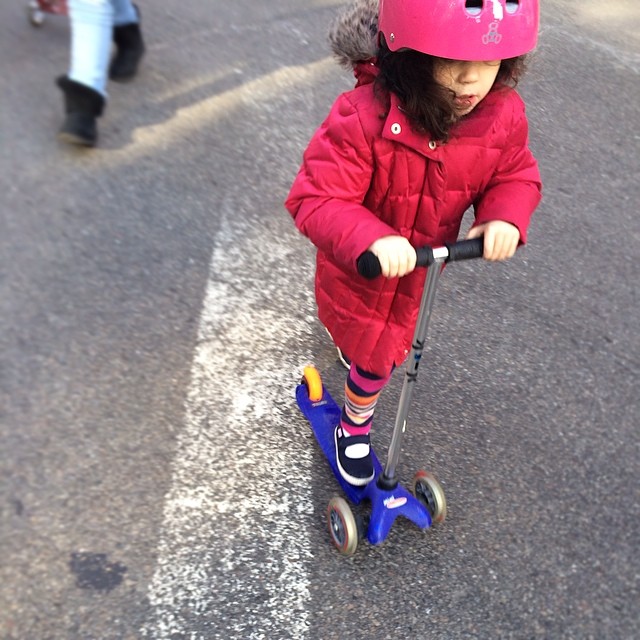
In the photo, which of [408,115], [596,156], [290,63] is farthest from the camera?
[290,63]

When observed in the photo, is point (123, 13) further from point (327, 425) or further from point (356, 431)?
point (356, 431)

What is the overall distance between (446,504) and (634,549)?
650 mm

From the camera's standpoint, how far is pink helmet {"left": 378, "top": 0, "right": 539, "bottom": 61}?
1.74m

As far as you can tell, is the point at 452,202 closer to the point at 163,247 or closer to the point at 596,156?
the point at 163,247

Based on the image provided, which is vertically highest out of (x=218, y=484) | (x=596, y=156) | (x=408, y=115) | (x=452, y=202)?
(x=408, y=115)

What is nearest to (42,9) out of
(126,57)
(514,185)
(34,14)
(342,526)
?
(34,14)

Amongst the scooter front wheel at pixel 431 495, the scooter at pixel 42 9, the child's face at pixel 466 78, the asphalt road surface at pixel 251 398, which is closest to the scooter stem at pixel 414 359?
the scooter front wheel at pixel 431 495

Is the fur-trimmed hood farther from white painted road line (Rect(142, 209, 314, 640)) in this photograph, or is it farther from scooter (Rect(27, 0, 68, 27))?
scooter (Rect(27, 0, 68, 27))

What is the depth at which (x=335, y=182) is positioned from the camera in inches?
78.4

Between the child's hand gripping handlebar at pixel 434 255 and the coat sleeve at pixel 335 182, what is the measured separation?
110 mm

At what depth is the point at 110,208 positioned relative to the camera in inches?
147

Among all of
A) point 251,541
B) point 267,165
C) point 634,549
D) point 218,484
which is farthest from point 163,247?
point 634,549

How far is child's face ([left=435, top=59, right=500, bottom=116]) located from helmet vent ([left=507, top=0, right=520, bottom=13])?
0.42 feet

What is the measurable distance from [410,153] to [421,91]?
0.16 metres
